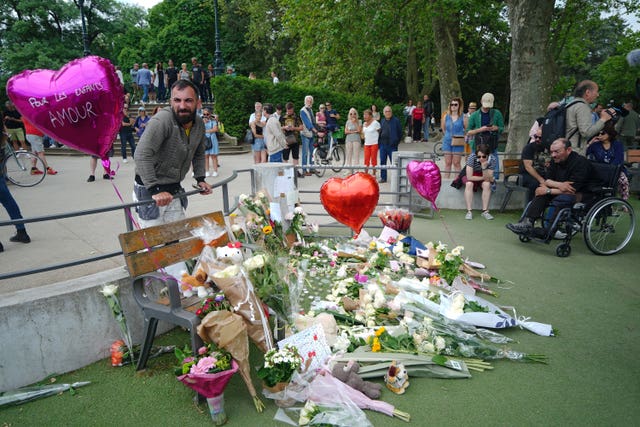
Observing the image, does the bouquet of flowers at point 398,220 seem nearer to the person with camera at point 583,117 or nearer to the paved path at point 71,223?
the person with camera at point 583,117

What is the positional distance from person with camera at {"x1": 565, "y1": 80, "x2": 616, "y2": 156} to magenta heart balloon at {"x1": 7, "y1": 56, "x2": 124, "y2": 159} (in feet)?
20.1

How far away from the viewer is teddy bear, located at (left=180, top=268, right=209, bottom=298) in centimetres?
338

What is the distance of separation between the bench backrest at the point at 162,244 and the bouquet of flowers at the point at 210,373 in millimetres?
816

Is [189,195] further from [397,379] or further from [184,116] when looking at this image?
[397,379]

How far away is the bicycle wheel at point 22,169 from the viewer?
9766 mm

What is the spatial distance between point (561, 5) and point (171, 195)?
24.3 m

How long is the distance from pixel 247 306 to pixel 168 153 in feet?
5.16

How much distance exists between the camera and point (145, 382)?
3240 mm

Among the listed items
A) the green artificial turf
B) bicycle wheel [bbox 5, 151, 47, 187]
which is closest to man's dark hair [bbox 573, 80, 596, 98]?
the green artificial turf

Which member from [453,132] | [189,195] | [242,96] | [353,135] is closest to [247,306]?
[189,195]

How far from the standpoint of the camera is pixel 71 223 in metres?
6.95

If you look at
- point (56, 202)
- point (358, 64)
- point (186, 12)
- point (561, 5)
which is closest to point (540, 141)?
point (56, 202)

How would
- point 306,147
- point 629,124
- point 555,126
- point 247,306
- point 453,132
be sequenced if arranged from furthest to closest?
point 629,124
point 306,147
point 453,132
point 555,126
point 247,306

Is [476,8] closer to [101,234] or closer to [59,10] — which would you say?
[101,234]
